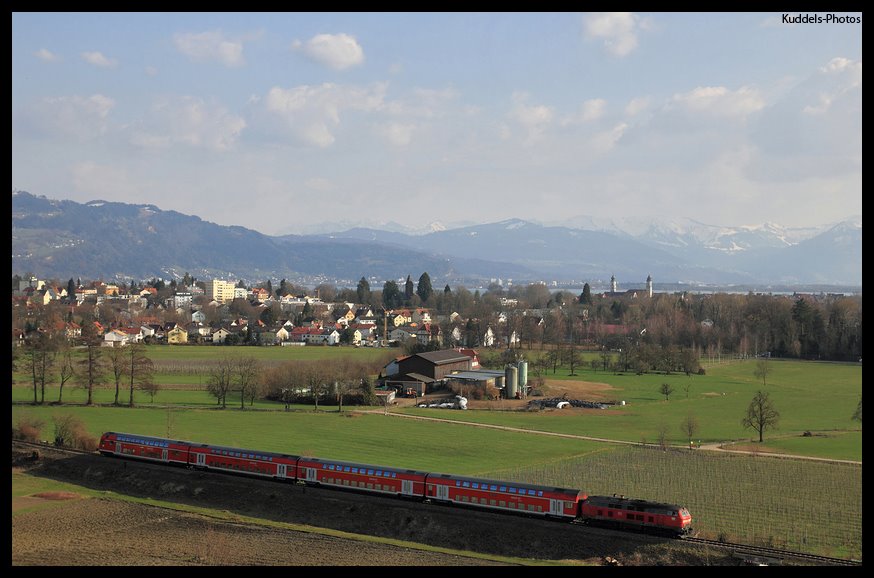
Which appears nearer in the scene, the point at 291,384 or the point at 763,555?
the point at 763,555

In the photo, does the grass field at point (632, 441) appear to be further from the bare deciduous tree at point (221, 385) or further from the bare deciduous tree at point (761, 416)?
the bare deciduous tree at point (221, 385)

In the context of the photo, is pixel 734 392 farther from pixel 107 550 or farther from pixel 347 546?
pixel 107 550

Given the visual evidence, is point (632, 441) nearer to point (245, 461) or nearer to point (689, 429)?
point (689, 429)

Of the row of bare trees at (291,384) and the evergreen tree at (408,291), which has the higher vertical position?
the evergreen tree at (408,291)

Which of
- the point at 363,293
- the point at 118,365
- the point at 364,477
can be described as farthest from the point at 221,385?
the point at 363,293

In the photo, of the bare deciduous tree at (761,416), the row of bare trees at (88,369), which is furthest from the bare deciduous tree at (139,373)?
the bare deciduous tree at (761,416)

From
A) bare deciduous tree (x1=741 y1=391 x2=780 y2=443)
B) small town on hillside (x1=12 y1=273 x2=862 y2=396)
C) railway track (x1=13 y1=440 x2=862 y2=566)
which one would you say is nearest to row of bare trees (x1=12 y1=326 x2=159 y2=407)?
small town on hillside (x1=12 y1=273 x2=862 y2=396)

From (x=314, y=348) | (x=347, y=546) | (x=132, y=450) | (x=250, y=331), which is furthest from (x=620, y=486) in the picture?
(x=250, y=331)
